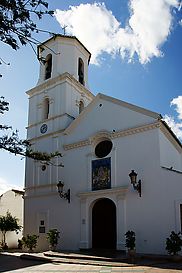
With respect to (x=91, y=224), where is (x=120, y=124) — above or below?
above

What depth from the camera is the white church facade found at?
14.9 metres

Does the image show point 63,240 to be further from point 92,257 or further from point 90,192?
point 92,257

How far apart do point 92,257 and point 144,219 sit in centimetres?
328

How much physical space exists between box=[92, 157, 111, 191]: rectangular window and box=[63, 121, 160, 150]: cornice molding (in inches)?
52.0

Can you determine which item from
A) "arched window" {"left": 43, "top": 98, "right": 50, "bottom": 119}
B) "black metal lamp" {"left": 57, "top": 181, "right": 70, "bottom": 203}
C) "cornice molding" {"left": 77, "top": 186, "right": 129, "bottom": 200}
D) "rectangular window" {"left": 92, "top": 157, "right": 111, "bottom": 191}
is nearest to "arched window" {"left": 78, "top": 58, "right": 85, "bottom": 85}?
"arched window" {"left": 43, "top": 98, "right": 50, "bottom": 119}

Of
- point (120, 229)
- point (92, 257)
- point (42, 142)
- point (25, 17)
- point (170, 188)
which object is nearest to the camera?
point (25, 17)

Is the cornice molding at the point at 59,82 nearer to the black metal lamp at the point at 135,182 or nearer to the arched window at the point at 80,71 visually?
the arched window at the point at 80,71

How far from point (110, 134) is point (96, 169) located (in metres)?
2.18

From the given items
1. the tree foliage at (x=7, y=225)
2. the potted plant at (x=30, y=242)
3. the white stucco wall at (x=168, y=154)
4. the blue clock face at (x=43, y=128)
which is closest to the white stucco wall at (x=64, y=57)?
the blue clock face at (x=43, y=128)

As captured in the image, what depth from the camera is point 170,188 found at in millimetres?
14656

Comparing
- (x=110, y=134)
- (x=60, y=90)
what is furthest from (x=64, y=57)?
(x=110, y=134)

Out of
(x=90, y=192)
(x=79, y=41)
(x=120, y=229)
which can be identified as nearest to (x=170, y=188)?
(x=120, y=229)

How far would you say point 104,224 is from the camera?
1692 centimetres

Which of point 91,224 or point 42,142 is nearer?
point 91,224
